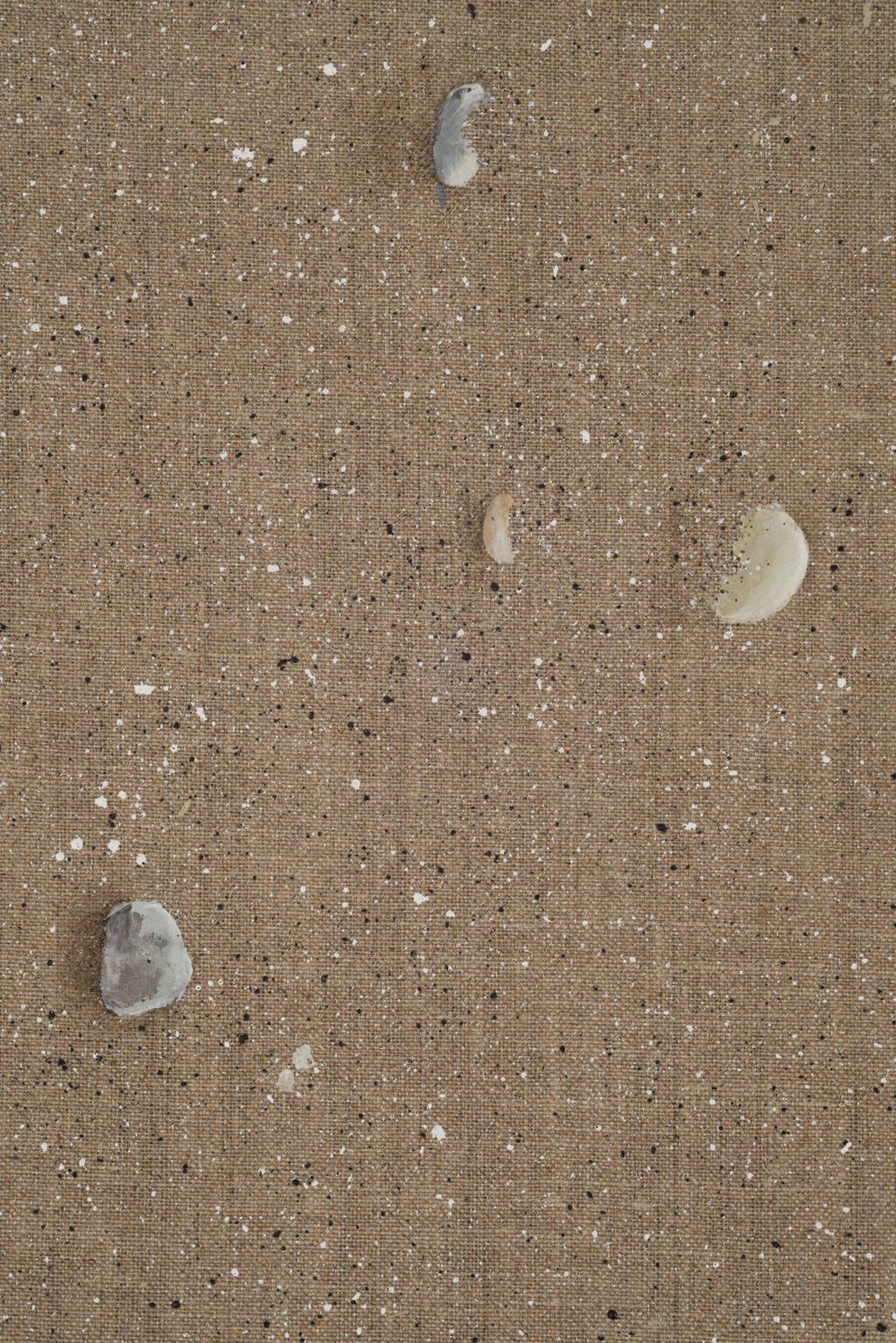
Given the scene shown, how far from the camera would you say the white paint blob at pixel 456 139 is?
33.4 inches

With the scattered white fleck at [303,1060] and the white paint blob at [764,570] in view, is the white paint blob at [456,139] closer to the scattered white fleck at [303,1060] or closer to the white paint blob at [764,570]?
the white paint blob at [764,570]

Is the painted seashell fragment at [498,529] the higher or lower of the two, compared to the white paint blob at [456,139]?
lower

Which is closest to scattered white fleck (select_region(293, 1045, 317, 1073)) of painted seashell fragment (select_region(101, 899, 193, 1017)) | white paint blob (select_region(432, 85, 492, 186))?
painted seashell fragment (select_region(101, 899, 193, 1017))

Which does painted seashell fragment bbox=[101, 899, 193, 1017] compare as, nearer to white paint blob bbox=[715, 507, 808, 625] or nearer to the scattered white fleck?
the scattered white fleck

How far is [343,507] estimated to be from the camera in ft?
2.82

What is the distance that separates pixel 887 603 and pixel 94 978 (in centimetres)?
98

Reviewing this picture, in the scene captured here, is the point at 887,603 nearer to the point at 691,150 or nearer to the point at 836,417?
the point at 836,417

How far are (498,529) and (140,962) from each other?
61 cm

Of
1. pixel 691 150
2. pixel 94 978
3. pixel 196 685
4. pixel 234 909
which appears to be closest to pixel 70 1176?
pixel 94 978

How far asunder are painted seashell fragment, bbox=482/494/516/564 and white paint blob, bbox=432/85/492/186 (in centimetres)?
36

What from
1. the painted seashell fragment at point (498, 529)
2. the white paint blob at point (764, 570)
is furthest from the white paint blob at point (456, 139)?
the white paint blob at point (764, 570)

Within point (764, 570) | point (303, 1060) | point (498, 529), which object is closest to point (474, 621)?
point (498, 529)

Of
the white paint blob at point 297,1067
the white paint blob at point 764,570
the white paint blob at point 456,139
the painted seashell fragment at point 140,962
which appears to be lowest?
the white paint blob at point 297,1067

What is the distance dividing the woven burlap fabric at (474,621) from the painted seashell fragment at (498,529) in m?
0.01
